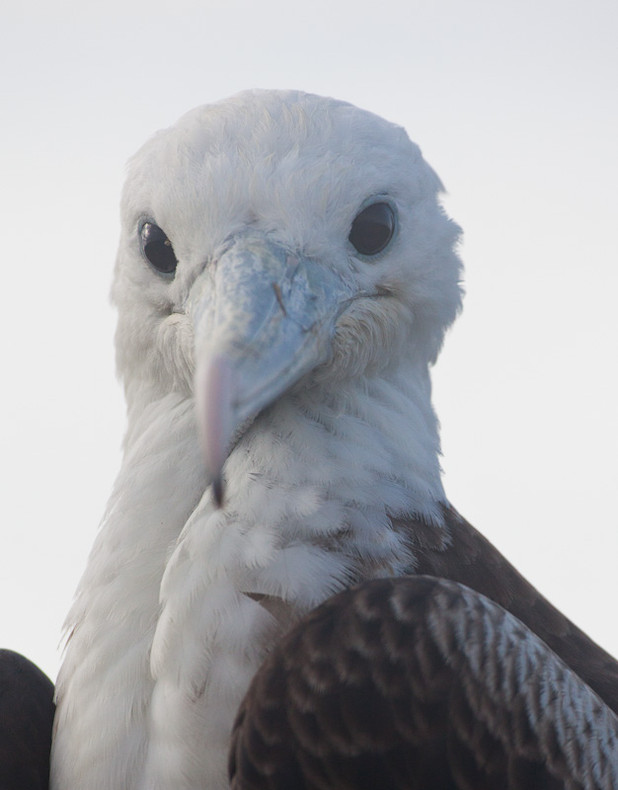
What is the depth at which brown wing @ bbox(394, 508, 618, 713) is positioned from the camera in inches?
123

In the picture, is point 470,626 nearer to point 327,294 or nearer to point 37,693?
point 327,294

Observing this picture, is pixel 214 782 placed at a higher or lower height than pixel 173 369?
lower

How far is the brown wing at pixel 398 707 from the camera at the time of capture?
2.54 m

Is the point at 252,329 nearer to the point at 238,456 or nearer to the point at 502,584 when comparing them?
the point at 238,456

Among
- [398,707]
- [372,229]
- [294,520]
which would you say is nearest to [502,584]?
[294,520]

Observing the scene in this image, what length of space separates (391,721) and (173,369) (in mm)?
1264

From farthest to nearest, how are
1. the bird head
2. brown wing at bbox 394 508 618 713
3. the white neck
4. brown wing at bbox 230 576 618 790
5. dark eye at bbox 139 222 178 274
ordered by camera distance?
dark eye at bbox 139 222 178 274 < brown wing at bbox 394 508 618 713 < the bird head < the white neck < brown wing at bbox 230 576 618 790

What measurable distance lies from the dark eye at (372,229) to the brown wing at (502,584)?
816mm

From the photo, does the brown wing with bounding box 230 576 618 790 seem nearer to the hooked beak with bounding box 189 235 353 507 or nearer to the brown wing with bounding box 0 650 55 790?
the hooked beak with bounding box 189 235 353 507

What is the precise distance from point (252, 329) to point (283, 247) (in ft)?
1.28

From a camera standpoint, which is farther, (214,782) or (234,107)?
(234,107)

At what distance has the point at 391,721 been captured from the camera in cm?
254

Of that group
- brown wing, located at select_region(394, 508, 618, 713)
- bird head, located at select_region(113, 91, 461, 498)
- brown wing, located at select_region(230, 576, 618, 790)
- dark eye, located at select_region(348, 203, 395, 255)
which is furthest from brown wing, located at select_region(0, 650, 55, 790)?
dark eye, located at select_region(348, 203, 395, 255)

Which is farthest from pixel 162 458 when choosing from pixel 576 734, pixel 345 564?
pixel 576 734
